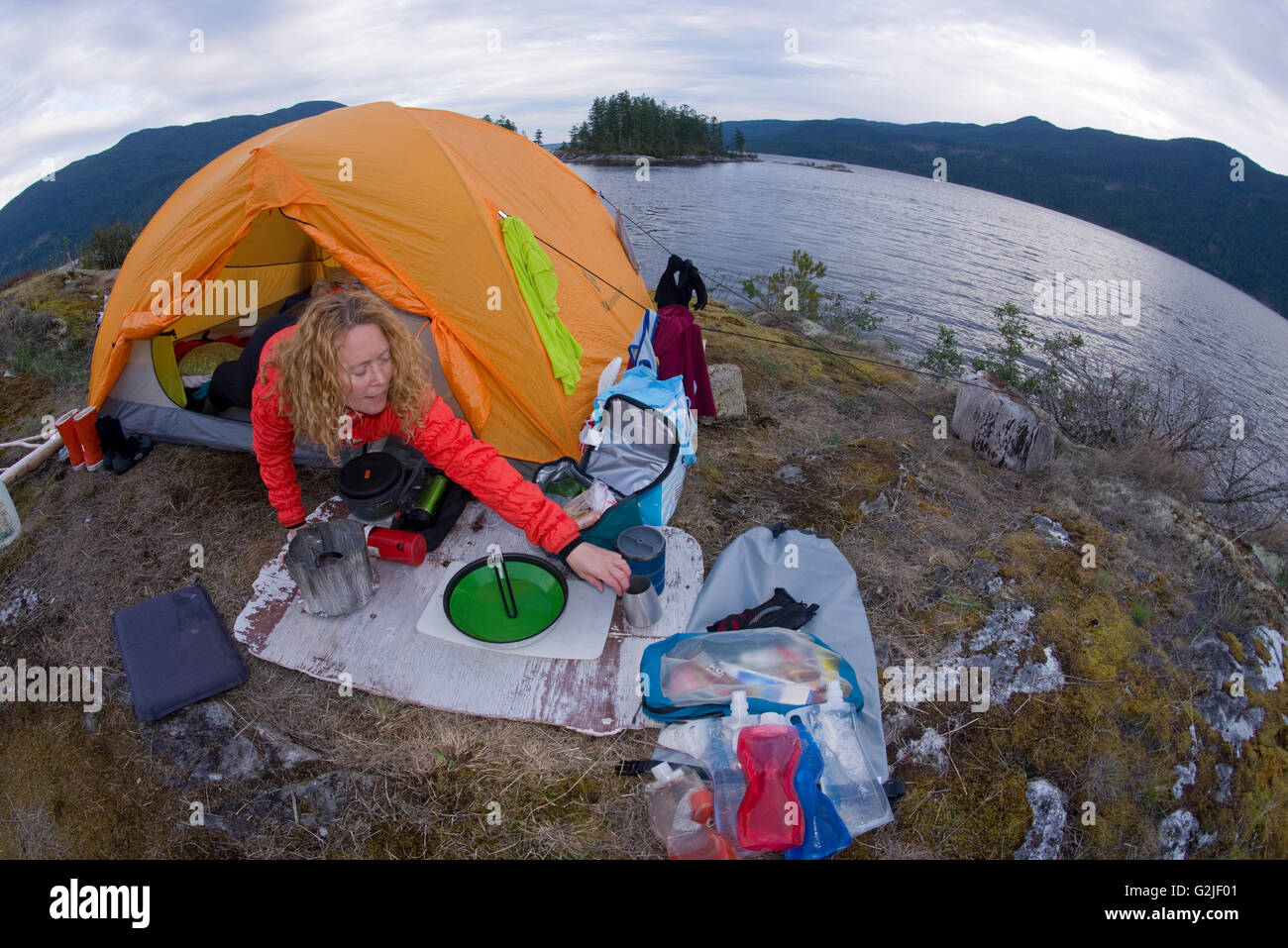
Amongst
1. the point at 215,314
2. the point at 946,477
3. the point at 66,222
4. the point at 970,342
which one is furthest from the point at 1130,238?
the point at 66,222

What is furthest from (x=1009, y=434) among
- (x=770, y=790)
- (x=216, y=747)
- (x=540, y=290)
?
(x=216, y=747)

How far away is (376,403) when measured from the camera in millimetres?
2814

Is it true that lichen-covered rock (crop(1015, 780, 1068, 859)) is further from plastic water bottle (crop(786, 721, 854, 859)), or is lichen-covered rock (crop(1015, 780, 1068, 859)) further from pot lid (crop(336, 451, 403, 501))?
pot lid (crop(336, 451, 403, 501))

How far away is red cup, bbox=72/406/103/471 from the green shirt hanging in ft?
9.89

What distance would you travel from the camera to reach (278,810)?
2.27 m

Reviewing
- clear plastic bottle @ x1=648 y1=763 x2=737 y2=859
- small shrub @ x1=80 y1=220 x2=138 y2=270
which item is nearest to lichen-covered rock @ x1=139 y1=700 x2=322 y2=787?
clear plastic bottle @ x1=648 y1=763 x2=737 y2=859

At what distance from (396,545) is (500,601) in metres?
0.74

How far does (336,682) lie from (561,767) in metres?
1.07

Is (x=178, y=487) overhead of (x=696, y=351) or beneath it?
beneath

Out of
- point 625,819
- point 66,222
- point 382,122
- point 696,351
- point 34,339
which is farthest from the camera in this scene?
point 66,222

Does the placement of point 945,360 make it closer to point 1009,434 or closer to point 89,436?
point 1009,434

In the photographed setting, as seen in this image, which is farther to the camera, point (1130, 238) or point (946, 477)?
point (1130, 238)

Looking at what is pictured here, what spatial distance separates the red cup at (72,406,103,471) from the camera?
404 cm

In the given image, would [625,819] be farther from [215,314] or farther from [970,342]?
[970,342]
